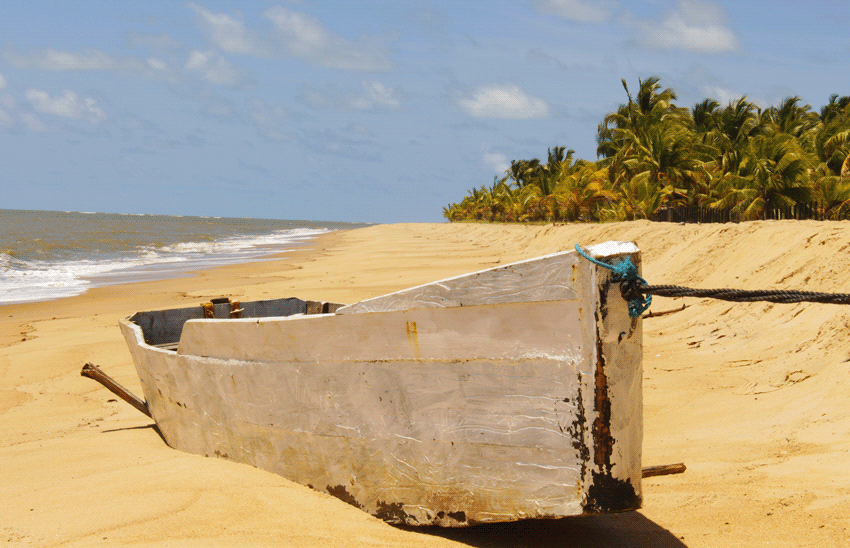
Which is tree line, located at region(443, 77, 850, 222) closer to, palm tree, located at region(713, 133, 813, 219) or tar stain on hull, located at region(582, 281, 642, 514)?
palm tree, located at region(713, 133, 813, 219)

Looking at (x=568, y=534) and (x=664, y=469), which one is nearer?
(x=568, y=534)

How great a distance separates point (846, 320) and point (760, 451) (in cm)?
226

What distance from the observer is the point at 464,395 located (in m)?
2.86

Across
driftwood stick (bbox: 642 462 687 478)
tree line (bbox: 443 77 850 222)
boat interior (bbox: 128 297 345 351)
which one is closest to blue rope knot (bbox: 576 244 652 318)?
driftwood stick (bbox: 642 462 687 478)

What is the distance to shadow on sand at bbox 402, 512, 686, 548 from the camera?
2.98 meters

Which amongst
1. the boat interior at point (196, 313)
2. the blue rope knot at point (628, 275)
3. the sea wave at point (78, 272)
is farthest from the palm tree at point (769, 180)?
the blue rope knot at point (628, 275)

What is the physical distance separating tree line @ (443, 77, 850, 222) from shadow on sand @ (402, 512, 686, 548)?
1982 centimetres

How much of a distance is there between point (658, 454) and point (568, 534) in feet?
4.38

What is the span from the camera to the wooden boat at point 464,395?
260cm

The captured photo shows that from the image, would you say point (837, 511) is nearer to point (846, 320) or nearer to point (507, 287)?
point (507, 287)

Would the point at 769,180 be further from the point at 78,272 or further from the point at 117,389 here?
the point at 78,272

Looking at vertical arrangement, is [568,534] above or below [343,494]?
below

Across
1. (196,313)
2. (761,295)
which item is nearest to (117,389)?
(196,313)

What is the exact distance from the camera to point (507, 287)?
2.71 metres
